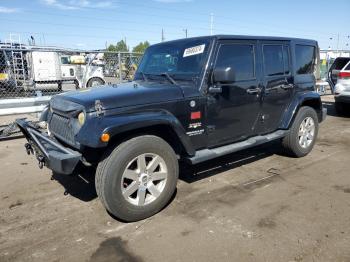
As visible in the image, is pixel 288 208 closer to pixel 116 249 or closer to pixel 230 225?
pixel 230 225

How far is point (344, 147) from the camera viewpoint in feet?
21.3

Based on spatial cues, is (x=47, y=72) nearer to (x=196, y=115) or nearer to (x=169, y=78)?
(x=169, y=78)

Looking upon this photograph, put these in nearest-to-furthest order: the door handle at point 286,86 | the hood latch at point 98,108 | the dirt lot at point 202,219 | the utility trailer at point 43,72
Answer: the dirt lot at point 202,219 < the hood latch at point 98,108 < the door handle at point 286,86 < the utility trailer at point 43,72

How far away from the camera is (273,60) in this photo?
5.14 metres

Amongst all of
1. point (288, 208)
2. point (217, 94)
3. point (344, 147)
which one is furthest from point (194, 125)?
point (344, 147)

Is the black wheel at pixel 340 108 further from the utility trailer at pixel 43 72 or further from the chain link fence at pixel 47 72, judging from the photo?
the utility trailer at pixel 43 72

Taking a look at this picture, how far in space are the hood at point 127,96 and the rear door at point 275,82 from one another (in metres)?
1.71

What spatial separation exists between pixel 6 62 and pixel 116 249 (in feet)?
41.7

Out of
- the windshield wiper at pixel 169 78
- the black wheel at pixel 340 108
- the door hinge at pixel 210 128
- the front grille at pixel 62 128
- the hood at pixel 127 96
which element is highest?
the windshield wiper at pixel 169 78

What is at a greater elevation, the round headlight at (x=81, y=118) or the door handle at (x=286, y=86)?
the door handle at (x=286, y=86)

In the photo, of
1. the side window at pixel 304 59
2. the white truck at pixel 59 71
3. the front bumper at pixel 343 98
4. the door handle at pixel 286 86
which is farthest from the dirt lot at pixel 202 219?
the white truck at pixel 59 71

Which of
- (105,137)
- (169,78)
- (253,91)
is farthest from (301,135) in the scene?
(105,137)

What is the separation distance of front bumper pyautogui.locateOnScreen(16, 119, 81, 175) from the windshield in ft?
5.58

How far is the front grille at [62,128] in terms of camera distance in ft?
11.6
